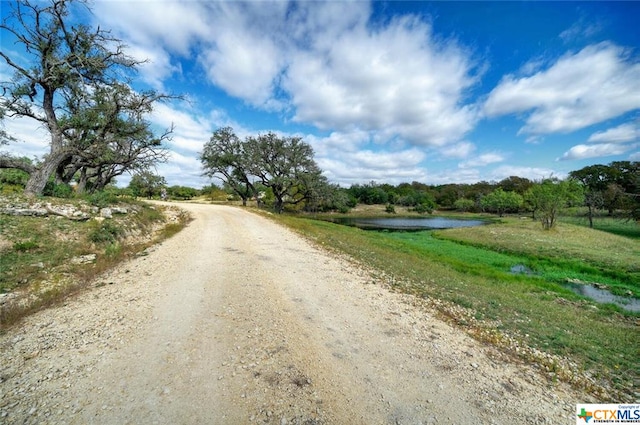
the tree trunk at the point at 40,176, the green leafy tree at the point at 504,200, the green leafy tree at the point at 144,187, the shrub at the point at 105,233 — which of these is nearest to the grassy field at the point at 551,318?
the shrub at the point at 105,233

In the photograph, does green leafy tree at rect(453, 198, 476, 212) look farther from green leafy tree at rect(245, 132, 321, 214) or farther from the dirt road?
the dirt road

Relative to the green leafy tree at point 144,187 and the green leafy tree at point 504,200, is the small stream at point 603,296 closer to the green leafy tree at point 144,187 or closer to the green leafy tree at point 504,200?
the green leafy tree at point 144,187

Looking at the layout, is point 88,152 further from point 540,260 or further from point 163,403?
point 540,260

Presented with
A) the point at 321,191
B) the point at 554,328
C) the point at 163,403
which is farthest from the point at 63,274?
the point at 321,191

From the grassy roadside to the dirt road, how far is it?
3.15 ft

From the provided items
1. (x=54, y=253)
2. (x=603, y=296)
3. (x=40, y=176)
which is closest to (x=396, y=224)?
(x=603, y=296)

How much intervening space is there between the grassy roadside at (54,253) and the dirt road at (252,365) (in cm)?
96

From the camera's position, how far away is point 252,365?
4168 mm

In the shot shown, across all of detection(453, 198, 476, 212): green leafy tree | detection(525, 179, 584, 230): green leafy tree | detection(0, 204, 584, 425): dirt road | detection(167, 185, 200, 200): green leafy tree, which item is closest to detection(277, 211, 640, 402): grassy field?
detection(0, 204, 584, 425): dirt road

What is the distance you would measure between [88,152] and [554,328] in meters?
22.6

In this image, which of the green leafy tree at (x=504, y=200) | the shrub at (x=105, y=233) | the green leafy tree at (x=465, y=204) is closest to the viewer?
the shrub at (x=105, y=233)

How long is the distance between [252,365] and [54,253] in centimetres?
912

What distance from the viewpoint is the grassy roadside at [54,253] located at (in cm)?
632

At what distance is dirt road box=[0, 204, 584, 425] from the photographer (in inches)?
130
